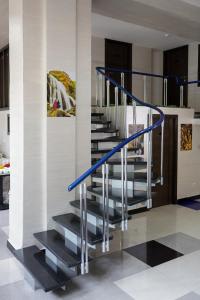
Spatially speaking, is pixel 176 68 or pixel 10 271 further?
pixel 176 68

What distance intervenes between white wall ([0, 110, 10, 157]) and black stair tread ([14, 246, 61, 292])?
4.37 meters

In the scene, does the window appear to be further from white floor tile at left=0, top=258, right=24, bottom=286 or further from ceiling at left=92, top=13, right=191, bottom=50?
white floor tile at left=0, top=258, right=24, bottom=286

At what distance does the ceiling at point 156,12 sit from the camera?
4.83m

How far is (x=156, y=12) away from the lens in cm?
515

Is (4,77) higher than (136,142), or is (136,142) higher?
(4,77)

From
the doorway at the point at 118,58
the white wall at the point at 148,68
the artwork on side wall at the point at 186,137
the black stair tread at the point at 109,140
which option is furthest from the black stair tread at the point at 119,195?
the white wall at the point at 148,68

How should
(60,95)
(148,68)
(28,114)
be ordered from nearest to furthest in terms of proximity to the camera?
(28,114), (60,95), (148,68)

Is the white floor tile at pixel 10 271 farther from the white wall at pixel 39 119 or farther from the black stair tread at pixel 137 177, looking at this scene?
the black stair tread at pixel 137 177

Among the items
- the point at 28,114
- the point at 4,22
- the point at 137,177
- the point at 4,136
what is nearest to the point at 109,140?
the point at 137,177

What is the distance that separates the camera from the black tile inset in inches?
151

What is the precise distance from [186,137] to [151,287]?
4.26 meters

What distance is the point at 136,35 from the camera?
25.8ft

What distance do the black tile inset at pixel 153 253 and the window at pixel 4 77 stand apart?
489 centimetres

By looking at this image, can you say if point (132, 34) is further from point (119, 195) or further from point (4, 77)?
point (119, 195)
